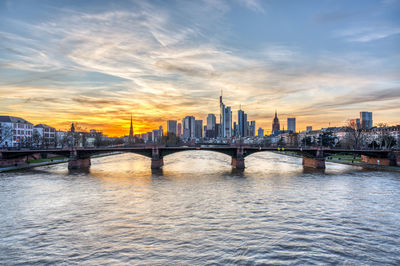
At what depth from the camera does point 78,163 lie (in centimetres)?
7544

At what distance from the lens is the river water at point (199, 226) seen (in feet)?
61.0

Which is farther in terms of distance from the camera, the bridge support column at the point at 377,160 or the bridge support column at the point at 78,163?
the bridge support column at the point at 377,160

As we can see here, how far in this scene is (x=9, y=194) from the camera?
1497 inches

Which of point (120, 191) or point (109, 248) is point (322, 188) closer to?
point (120, 191)

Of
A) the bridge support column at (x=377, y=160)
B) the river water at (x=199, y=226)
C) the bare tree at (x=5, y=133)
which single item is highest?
the bare tree at (x=5, y=133)

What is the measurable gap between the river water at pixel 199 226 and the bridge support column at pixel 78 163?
32.5 metres

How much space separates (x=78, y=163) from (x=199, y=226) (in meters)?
62.0

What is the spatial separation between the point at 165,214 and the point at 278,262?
1388 centimetres

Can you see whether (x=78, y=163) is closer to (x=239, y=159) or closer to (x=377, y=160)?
(x=239, y=159)

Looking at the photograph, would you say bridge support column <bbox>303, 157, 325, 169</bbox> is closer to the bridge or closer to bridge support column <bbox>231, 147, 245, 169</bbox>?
the bridge

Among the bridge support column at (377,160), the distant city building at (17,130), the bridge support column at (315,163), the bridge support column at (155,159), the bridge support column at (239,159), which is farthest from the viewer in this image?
the distant city building at (17,130)

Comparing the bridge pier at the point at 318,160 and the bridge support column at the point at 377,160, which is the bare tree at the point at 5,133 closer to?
the bridge pier at the point at 318,160

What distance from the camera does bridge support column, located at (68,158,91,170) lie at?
7287 centimetres

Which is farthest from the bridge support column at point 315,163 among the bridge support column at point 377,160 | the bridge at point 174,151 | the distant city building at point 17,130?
the distant city building at point 17,130
